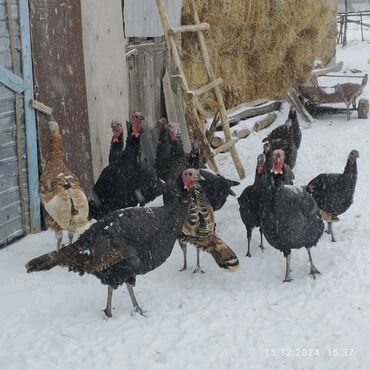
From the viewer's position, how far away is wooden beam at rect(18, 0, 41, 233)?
21.3 feet

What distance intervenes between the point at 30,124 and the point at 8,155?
0.45 meters

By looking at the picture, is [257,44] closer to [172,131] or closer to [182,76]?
[182,76]

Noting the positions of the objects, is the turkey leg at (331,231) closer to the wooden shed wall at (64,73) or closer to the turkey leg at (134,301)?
the turkey leg at (134,301)

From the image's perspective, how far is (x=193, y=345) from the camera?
15.8 ft

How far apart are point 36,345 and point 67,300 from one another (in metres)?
0.89

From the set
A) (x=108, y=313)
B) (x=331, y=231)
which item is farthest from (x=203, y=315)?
(x=331, y=231)

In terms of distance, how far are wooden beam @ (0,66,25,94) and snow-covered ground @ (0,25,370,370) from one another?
1.77 meters

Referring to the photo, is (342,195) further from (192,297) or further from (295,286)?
(192,297)

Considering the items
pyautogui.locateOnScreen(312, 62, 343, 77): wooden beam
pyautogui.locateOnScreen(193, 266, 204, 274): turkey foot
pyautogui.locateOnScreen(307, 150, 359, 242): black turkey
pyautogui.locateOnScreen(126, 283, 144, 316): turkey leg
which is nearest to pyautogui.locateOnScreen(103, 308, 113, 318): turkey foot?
pyautogui.locateOnScreen(126, 283, 144, 316): turkey leg

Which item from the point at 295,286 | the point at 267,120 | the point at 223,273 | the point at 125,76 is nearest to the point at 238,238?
the point at 223,273

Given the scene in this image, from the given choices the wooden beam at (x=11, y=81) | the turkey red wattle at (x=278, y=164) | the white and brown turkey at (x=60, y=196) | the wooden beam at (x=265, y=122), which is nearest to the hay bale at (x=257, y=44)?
the wooden beam at (x=265, y=122)

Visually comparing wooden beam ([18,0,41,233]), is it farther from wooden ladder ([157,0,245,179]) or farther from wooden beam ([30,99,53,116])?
wooden ladder ([157,0,245,179])

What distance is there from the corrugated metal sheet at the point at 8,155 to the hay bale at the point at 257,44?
14.0ft

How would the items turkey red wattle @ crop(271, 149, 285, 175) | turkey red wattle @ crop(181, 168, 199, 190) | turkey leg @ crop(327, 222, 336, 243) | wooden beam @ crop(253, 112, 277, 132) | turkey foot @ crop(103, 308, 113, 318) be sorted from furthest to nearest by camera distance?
1. wooden beam @ crop(253, 112, 277, 132)
2. turkey leg @ crop(327, 222, 336, 243)
3. turkey red wattle @ crop(271, 149, 285, 175)
4. turkey red wattle @ crop(181, 168, 199, 190)
5. turkey foot @ crop(103, 308, 113, 318)
